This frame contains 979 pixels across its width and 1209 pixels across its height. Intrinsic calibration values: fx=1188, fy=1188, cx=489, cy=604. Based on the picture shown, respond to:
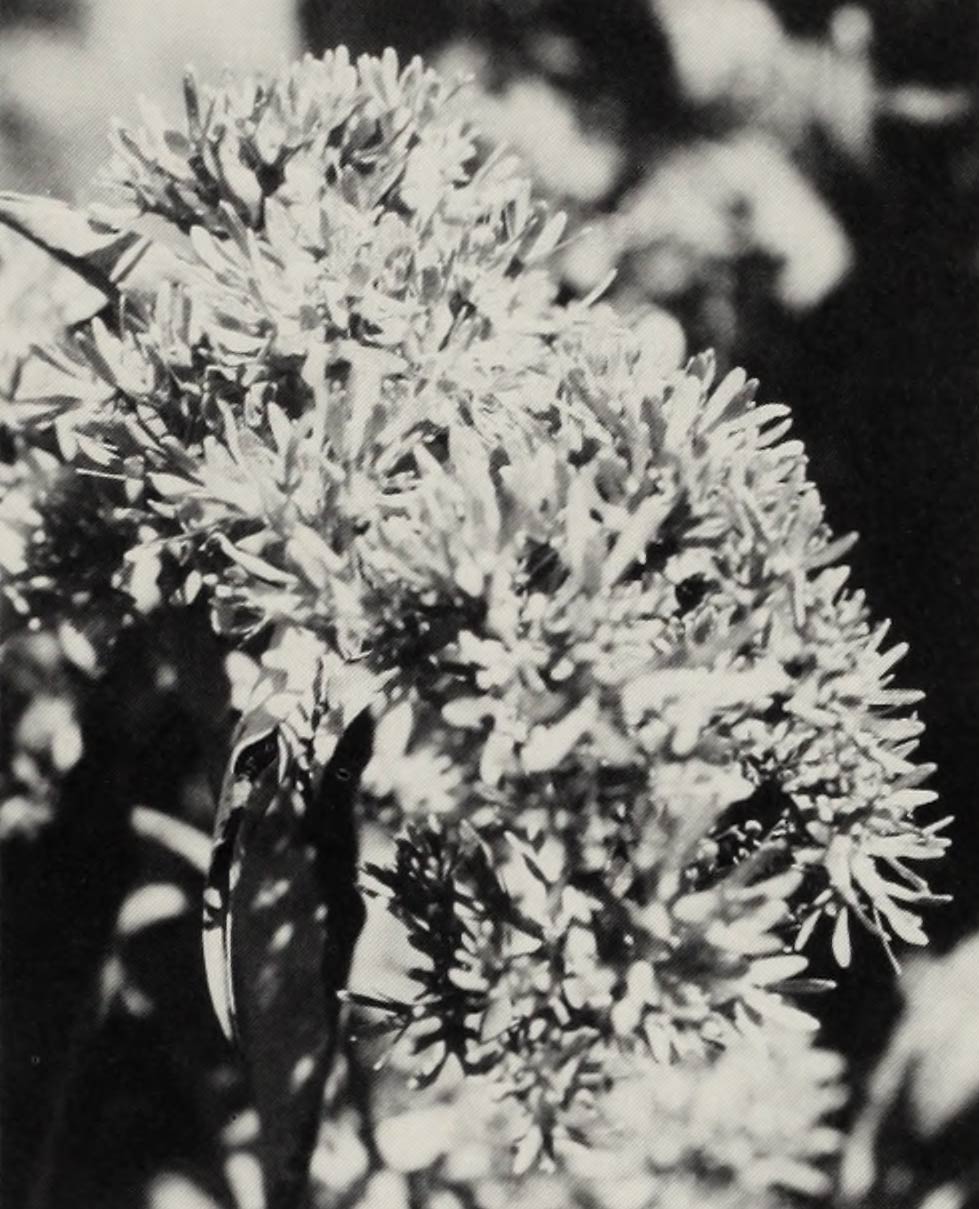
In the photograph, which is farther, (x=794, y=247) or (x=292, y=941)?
(x=794, y=247)

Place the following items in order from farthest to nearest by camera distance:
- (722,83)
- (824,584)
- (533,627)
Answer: (722,83) < (824,584) < (533,627)

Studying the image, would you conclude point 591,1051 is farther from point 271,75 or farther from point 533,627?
point 271,75

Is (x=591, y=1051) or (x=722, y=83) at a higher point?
(x=722, y=83)

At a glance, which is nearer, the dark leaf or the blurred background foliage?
the dark leaf

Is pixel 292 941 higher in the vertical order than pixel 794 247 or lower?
lower

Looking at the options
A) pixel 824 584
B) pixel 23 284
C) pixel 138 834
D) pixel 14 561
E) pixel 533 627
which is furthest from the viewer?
pixel 138 834

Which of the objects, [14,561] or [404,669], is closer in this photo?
[404,669]

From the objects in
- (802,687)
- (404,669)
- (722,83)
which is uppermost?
(722,83)

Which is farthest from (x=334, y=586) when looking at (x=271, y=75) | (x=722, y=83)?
(x=722, y=83)
